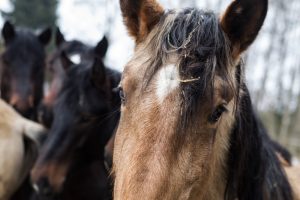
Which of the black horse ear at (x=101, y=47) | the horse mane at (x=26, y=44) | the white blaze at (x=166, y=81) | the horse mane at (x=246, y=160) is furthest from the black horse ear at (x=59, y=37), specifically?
the white blaze at (x=166, y=81)

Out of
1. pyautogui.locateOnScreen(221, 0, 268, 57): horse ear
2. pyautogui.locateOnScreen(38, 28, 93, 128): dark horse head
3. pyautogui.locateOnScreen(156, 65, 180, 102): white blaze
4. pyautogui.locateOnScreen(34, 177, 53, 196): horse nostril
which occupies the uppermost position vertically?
pyautogui.locateOnScreen(221, 0, 268, 57): horse ear

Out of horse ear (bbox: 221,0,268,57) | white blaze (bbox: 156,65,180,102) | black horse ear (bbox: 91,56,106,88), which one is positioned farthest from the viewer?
black horse ear (bbox: 91,56,106,88)

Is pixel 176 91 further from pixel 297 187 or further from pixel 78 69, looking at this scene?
pixel 78 69

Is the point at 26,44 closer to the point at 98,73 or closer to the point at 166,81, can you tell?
the point at 98,73

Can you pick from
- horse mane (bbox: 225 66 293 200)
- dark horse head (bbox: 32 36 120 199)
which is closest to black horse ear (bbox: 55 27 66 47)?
dark horse head (bbox: 32 36 120 199)

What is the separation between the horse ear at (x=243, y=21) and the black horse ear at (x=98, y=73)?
2.01 metres

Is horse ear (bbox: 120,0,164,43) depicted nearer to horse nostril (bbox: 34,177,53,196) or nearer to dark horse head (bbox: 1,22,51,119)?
horse nostril (bbox: 34,177,53,196)

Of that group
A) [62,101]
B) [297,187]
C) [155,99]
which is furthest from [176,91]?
[62,101]

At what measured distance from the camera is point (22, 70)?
6027 mm

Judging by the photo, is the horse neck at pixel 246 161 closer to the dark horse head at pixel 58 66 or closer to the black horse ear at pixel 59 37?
the dark horse head at pixel 58 66

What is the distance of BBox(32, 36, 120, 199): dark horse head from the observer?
396cm

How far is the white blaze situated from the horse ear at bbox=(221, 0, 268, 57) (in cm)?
48

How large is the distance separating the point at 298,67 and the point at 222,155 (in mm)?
23012

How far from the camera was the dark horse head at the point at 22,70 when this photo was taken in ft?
19.0
